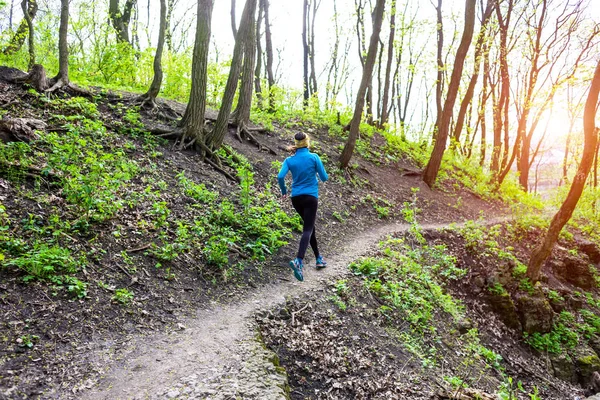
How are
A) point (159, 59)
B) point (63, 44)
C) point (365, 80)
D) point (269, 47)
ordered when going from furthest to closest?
point (269, 47) → point (365, 80) → point (159, 59) → point (63, 44)

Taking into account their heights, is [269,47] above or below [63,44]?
above

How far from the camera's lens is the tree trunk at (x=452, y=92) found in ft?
50.0

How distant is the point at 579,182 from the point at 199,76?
1069 centimetres

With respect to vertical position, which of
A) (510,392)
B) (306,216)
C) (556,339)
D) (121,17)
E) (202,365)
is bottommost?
(556,339)

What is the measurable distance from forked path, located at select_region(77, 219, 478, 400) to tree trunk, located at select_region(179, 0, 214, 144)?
6.05 meters

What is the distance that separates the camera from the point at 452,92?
628 inches

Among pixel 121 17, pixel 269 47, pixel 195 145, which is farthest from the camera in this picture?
pixel 269 47

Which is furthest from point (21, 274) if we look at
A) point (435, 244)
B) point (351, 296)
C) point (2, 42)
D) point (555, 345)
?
point (2, 42)

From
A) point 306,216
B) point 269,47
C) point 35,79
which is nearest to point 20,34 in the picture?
point 35,79

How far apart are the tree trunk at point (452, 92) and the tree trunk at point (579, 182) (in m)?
6.09

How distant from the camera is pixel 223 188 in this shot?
905 centimetres

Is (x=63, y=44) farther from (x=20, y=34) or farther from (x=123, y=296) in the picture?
(x=123, y=296)

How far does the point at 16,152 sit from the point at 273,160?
710 cm

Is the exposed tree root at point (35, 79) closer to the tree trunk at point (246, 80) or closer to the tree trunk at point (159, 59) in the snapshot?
the tree trunk at point (159, 59)
